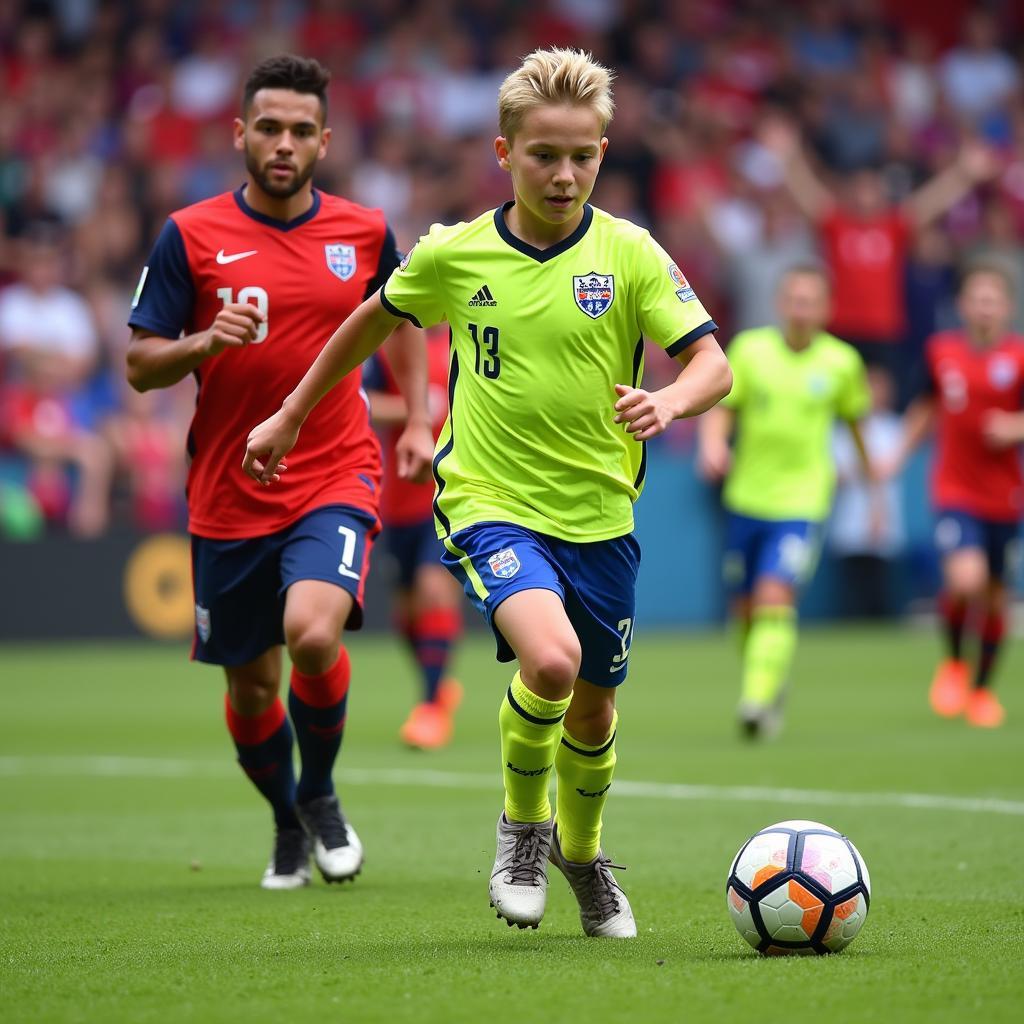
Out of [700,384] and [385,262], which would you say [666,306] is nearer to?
[700,384]

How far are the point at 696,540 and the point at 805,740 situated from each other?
29.6ft

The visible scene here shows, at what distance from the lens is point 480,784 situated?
930cm

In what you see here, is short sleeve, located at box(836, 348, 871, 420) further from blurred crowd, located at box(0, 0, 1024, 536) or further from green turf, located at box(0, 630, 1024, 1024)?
blurred crowd, located at box(0, 0, 1024, 536)

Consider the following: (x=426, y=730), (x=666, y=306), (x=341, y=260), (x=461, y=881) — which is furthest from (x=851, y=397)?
(x=666, y=306)

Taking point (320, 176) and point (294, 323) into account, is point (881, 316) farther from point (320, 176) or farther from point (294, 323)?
point (294, 323)

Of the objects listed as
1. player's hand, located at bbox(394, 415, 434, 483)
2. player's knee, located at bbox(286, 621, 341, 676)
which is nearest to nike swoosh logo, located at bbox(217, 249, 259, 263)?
player's hand, located at bbox(394, 415, 434, 483)

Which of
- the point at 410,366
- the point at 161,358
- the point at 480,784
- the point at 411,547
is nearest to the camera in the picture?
the point at 161,358

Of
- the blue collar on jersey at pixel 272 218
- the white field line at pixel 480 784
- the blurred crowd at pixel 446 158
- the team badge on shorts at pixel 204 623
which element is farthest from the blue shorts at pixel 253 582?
the blurred crowd at pixel 446 158

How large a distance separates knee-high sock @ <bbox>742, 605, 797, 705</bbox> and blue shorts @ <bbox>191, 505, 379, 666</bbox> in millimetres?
4676

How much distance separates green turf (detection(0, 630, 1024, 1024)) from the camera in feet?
14.9

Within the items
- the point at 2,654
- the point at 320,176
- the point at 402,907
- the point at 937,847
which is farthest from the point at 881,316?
the point at 402,907

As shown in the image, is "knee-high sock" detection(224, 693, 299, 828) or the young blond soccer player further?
"knee-high sock" detection(224, 693, 299, 828)

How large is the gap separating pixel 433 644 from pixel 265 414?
4.79m

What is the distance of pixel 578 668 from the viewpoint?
5.19 m
